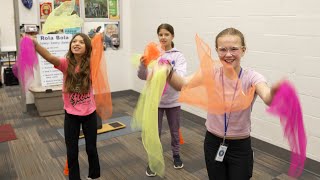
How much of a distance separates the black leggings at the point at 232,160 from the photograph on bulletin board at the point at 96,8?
4512 millimetres

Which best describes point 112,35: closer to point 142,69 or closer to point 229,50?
point 142,69

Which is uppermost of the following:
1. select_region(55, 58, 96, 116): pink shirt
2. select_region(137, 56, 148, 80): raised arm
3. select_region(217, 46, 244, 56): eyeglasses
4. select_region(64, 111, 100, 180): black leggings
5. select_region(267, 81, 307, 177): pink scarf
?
select_region(217, 46, 244, 56): eyeglasses

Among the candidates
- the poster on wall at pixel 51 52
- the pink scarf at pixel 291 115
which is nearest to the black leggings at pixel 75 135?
the pink scarf at pixel 291 115

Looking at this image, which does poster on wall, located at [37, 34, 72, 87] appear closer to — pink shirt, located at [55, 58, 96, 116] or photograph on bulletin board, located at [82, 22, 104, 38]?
photograph on bulletin board, located at [82, 22, 104, 38]

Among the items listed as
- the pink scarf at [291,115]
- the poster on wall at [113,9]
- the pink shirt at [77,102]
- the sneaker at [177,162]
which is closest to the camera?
the pink scarf at [291,115]

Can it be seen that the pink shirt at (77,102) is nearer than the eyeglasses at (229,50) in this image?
No

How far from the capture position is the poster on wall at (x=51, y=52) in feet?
16.3

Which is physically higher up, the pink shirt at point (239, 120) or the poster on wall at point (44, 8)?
the poster on wall at point (44, 8)

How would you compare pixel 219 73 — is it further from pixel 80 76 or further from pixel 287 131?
pixel 80 76

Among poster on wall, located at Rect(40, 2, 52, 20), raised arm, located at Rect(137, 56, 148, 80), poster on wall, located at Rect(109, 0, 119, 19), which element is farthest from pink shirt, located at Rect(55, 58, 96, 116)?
poster on wall, located at Rect(109, 0, 119, 19)

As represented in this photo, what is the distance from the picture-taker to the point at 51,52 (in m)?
4.99

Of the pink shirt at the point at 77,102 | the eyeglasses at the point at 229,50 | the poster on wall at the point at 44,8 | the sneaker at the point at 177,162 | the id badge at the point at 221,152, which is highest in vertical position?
the poster on wall at the point at 44,8

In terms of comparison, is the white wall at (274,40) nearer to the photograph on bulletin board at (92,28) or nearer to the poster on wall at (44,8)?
the photograph on bulletin board at (92,28)

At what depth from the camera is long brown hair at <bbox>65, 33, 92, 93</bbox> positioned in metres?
2.47
